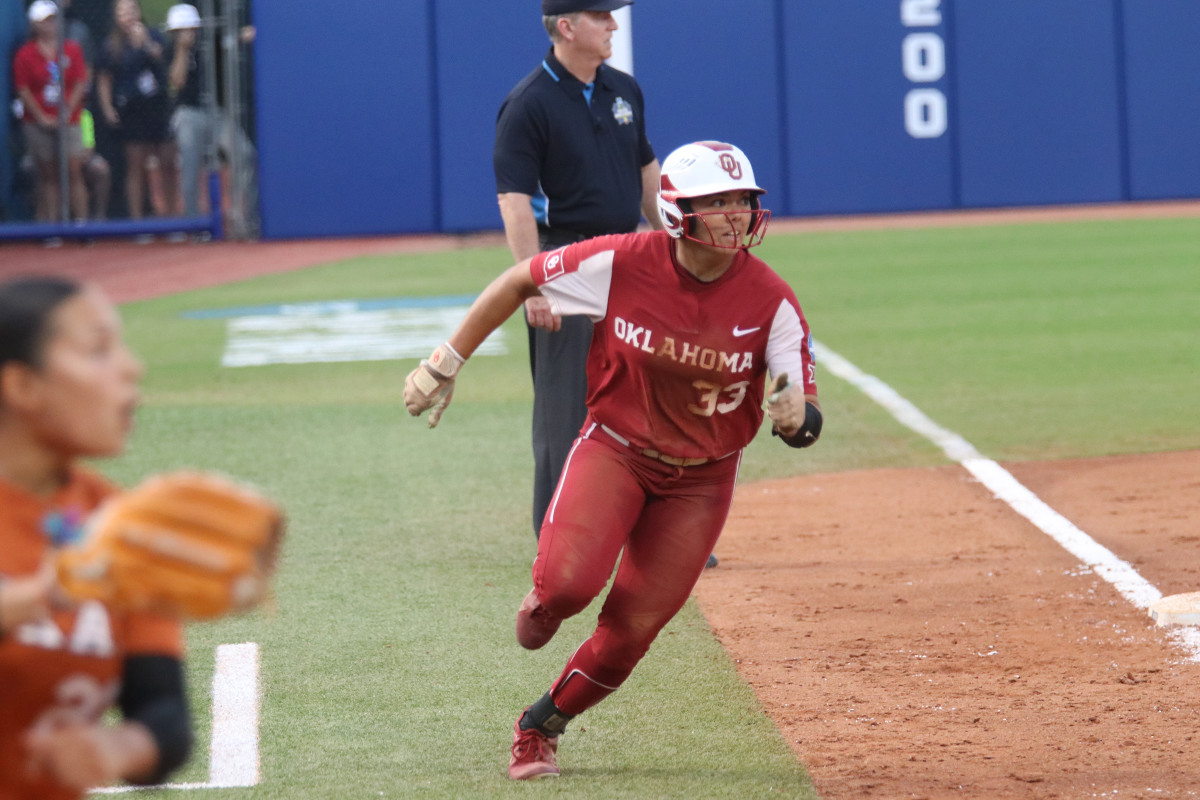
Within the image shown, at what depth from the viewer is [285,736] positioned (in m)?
4.74

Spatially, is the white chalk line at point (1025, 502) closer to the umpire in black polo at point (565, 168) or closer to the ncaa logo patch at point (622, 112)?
the umpire in black polo at point (565, 168)

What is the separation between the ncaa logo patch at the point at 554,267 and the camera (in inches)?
179

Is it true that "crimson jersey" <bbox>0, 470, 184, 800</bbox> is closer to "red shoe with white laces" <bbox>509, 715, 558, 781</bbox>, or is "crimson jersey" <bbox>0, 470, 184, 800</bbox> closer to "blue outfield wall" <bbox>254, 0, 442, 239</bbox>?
"red shoe with white laces" <bbox>509, 715, 558, 781</bbox>

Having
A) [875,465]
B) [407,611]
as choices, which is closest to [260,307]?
[875,465]

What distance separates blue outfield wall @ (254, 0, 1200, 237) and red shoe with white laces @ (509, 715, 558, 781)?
1955cm

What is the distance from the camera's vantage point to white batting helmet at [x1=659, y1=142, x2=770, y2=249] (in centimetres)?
432

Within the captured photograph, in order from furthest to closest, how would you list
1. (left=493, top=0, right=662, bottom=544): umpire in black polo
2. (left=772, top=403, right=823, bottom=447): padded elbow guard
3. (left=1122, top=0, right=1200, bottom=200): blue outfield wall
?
(left=1122, top=0, right=1200, bottom=200): blue outfield wall, (left=493, top=0, right=662, bottom=544): umpire in black polo, (left=772, top=403, right=823, bottom=447): padded elbow guard

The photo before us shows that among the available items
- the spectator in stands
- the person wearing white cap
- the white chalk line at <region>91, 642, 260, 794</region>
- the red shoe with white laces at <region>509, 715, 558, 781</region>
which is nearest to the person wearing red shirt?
the spectator in stands

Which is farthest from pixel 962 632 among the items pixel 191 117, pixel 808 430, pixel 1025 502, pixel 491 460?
pixel 191 117

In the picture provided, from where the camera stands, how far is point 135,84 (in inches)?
859

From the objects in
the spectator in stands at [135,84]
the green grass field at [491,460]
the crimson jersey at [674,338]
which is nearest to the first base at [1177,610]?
the green grass field at [491,460]

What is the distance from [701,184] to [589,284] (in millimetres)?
454

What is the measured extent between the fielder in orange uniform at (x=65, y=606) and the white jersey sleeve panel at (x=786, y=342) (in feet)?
7.52

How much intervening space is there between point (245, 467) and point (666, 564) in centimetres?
503
